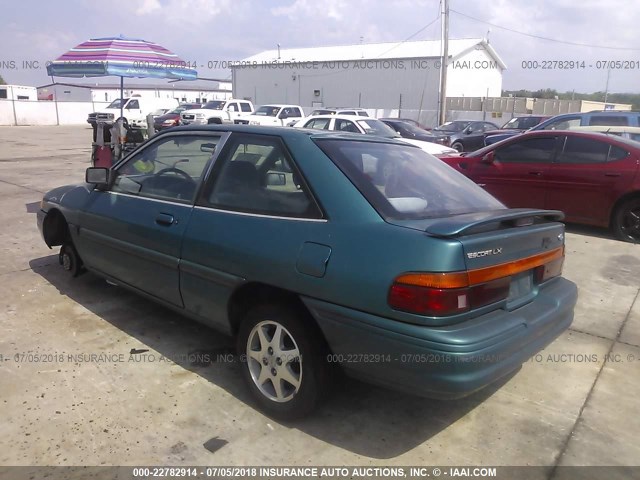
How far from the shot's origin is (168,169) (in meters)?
4.03

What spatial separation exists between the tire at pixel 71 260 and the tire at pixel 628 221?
21.9ft

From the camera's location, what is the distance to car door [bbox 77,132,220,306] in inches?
140

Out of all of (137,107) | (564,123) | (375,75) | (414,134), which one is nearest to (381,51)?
(375,75)

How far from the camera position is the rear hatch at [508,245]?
250 centimetres

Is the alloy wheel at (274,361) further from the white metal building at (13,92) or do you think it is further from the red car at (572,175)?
the white metal building at (13,92)

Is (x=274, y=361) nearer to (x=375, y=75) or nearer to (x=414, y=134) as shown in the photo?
(x=414, y=134)

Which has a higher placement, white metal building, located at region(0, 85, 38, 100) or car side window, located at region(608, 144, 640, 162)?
white metal building, located at region(0, 85, 38, 100)

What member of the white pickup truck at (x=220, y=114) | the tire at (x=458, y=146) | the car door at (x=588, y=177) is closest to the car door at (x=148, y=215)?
the car door at (x=588, y=177)

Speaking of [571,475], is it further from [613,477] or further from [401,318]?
[401,318]

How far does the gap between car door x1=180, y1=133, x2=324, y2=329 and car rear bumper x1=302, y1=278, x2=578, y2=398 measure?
0.27 metres

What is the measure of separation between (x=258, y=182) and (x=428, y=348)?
4.85 ft

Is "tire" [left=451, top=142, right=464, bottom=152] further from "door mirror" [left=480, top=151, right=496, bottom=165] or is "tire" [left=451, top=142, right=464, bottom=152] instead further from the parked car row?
"door mirror" [left=480, top=151, right=496, bottom=165]

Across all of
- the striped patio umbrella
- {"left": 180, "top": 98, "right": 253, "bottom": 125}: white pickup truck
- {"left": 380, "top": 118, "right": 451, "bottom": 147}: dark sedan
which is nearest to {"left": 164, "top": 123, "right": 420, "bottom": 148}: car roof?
the striped patio umbrella

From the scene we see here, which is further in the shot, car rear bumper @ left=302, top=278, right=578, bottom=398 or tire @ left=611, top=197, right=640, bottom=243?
tire @ left=611, top=197, right=640, bottom=243
